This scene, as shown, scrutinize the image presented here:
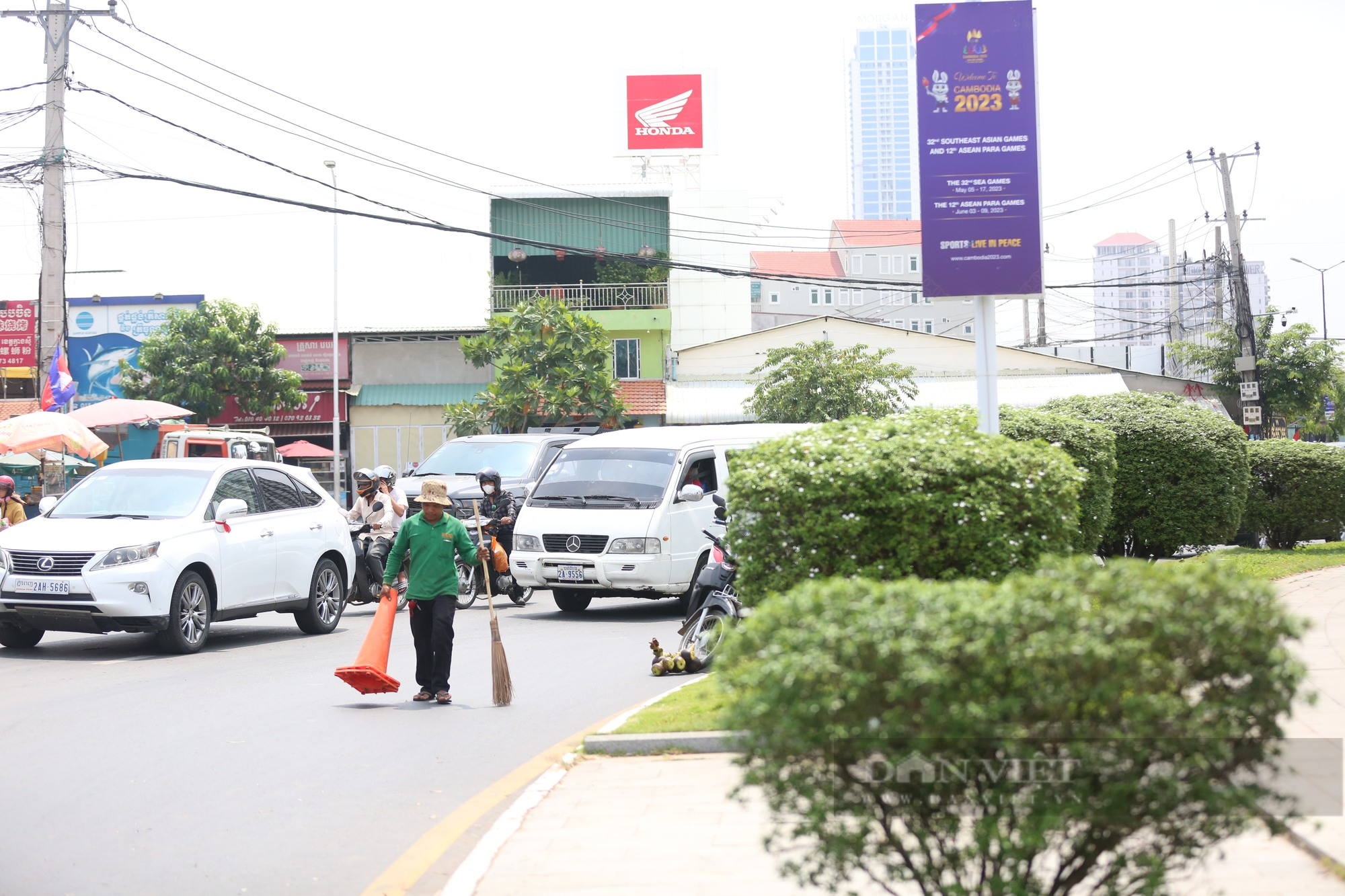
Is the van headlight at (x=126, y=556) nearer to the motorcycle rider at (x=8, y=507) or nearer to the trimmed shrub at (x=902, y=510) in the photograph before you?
the motorcycle rider at (x=8, y=507)

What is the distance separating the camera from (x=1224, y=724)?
3225mm

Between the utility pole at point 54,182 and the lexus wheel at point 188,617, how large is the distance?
960cm

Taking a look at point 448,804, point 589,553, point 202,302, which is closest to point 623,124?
point 202,302

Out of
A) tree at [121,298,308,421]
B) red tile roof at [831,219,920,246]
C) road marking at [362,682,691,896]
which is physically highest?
red tile roof at [831,219,920,246]

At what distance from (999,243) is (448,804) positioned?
866 centimetres

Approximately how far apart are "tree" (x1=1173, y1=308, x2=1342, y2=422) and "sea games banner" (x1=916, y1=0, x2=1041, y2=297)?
29625mm

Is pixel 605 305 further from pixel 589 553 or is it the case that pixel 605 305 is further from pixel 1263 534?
pixel 589 553

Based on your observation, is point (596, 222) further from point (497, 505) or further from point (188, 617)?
point (188, 617)

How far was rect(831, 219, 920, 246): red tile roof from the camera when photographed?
128m

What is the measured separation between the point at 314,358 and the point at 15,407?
977cm

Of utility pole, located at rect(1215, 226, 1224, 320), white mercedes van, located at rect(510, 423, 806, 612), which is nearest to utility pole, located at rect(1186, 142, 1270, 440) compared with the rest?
utility pole, located at rect(1215, 226, 1224, 320)

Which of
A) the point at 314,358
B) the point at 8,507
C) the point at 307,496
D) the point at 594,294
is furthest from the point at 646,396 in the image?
the point at 307,496

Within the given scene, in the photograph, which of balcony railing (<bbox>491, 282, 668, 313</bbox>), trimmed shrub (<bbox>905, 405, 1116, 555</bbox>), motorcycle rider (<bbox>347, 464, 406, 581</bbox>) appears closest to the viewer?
trimmed shrub (<bbox>905, 405, 1116, 555</bbox>)

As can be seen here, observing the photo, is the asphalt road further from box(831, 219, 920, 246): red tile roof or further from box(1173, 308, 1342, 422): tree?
box(831, 219, 920, 246): red tile roof
